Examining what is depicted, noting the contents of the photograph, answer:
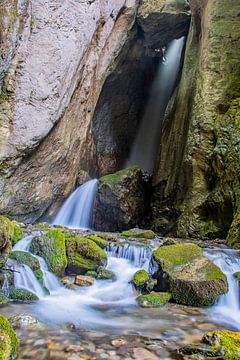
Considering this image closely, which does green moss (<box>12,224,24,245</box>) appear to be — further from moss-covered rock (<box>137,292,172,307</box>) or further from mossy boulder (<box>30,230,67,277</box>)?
Answer: moss-covered rock (<box>137,292,172,307</box>)

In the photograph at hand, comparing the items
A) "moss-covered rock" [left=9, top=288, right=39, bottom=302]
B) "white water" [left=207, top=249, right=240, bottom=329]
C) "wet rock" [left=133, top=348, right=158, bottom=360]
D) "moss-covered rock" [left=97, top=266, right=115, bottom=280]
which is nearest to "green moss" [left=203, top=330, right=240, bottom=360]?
"wet rock" [left=133, top=348, right=158, bottom=360]

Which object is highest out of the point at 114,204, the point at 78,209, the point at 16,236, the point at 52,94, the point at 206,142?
the point at 52,94

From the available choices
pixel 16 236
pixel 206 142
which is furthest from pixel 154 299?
pixel 206 142

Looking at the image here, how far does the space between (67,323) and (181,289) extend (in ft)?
7.27

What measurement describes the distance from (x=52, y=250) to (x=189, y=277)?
120 inches

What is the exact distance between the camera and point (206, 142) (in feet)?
43.4

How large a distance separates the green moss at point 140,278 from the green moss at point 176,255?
1.41 feet

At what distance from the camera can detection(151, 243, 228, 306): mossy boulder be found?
6.00 metres

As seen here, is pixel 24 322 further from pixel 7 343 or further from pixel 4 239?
pixel 4 239

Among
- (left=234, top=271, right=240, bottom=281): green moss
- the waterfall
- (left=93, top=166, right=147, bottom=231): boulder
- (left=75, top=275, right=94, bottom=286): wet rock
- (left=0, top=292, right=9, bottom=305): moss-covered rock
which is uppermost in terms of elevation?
the waterfall

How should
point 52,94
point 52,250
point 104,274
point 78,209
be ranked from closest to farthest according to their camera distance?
point 104,274, point 52,250, point 52,94, point 78,209

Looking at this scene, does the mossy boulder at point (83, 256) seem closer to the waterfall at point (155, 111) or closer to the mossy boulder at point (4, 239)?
the mossy boulder at point (4, 239)

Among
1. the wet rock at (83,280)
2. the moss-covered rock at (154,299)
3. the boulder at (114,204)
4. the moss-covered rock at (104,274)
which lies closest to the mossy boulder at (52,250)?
the wet rock at (83,280)

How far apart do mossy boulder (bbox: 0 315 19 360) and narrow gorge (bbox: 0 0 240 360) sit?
0.07ft
